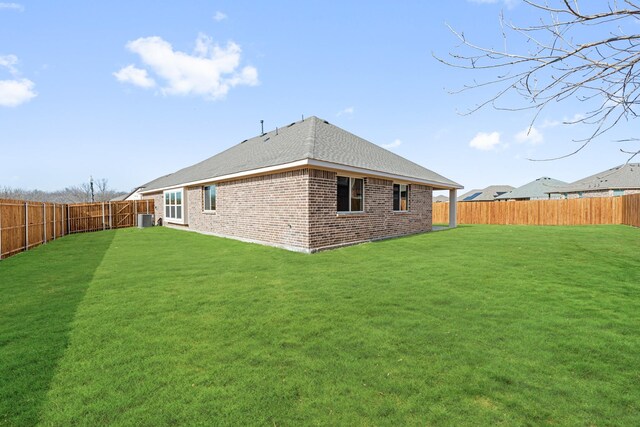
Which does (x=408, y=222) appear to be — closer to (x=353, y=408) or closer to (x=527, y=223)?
(x=353, y=408)

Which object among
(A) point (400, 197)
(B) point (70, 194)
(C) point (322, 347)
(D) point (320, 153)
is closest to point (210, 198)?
(D) point (320, 153)

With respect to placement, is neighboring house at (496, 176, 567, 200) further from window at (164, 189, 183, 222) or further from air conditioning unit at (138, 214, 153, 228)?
air conditioning unit at (138, 214, 153, 228)

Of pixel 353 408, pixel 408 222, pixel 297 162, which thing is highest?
pixel 297 162

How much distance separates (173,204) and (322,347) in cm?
2055

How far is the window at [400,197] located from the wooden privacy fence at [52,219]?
14966 mm

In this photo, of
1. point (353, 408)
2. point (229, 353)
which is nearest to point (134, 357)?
point (229, 353)

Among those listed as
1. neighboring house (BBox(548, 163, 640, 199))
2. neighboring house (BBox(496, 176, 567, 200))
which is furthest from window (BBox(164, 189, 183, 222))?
neighboring house (BBox(496, 176, 567, 200))

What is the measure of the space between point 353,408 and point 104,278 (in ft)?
23.4

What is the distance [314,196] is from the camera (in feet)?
35.0

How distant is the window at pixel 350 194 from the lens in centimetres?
1200

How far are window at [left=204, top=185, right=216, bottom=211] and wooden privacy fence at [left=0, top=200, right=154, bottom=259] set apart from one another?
714cm

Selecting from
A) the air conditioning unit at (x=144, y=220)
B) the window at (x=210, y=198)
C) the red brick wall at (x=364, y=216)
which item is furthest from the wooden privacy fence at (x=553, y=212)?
the air conditioning unit at (x=144, y=220)

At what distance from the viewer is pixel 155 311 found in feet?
16.6

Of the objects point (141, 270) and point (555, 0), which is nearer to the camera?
point (555, 0)
